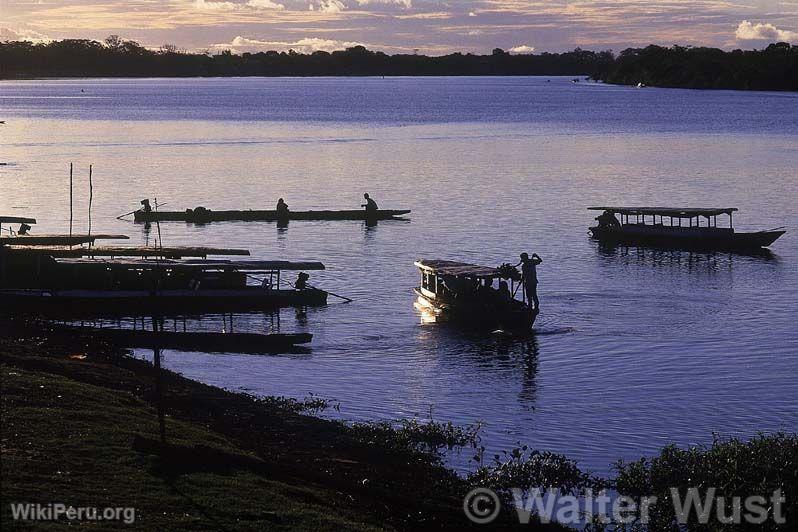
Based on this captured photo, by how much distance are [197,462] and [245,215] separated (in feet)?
182

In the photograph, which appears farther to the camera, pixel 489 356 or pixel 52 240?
pixel 52 240

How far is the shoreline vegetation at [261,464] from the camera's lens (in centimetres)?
1797

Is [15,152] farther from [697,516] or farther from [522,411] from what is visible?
[697,516]

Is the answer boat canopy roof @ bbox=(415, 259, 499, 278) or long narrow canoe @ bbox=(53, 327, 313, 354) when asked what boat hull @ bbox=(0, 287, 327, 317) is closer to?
long narrow canoe @ bbox=(53, 327, 313, 354)

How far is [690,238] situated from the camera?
208ft

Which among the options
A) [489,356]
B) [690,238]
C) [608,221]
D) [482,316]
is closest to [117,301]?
[482,316]

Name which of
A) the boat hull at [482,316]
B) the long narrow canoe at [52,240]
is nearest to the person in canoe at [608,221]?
the boat hull at [482,316]

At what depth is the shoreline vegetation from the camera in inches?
707

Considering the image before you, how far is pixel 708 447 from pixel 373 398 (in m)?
9.48

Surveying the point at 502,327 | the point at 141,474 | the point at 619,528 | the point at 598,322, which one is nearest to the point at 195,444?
the point at 141,474

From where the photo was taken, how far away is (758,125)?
175 meters

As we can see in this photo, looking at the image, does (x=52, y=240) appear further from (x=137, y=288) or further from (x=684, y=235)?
(x=684, y=235)

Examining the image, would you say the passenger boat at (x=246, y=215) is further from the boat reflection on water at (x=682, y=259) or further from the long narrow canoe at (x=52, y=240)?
the long narrow canoe at (x=52, y=240)

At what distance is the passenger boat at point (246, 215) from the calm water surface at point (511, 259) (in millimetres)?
1313
